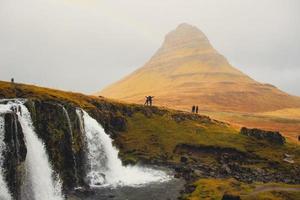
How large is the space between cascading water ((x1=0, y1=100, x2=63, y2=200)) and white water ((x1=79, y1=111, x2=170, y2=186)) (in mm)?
11760

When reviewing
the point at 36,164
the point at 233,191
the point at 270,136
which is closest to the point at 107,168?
the point at 36,164

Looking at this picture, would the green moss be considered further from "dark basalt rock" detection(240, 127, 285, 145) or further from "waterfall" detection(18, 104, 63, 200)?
"dark basalt rock" detection(240, 127, 285, 145)

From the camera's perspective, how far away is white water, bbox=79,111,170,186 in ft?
253

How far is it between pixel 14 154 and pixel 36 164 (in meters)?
6.43

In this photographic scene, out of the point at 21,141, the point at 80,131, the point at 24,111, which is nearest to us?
the point at 21,141

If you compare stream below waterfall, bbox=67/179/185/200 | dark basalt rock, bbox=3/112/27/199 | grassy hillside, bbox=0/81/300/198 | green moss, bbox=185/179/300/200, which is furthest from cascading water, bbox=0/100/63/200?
green moss, bbox=185/179/300/200

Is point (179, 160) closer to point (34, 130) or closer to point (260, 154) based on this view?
point (260, 154)

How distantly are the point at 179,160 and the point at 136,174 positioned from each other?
15379mm

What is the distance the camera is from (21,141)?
58.4m

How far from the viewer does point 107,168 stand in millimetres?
82562

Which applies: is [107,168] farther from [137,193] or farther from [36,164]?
[36,164]

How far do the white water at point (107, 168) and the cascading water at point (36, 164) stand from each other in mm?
11760

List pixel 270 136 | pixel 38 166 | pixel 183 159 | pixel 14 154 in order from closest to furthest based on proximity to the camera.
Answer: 1. pixel 14 154
2. pixel 38 166
3. pixel 183 159
4. pixel 270 136

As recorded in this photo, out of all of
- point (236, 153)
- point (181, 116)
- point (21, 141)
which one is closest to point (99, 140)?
point (21, 141)
